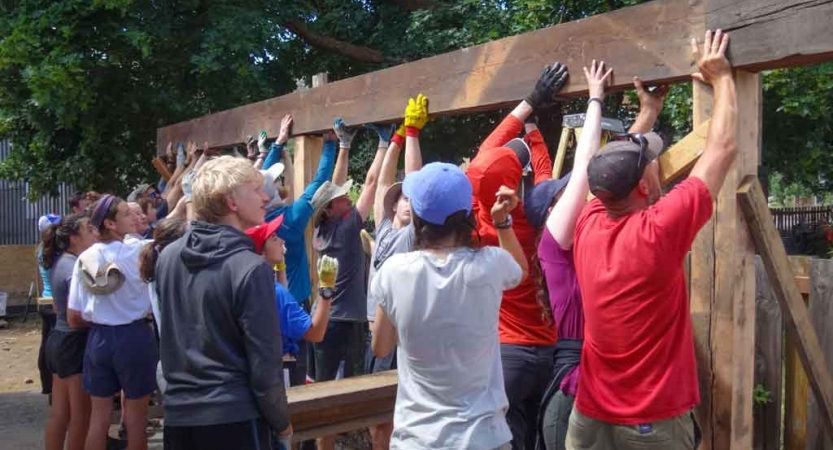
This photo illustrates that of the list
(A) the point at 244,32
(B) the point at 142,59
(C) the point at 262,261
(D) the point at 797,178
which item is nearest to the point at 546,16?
(A) the point at 244,32

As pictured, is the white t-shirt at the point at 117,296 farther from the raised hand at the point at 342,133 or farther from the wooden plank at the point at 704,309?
the wooden plank at the point at 704,309

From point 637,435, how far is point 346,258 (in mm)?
3084

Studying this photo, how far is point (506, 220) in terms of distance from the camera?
2891 mm

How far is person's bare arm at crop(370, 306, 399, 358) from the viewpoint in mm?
2832

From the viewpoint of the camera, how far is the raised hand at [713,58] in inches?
116

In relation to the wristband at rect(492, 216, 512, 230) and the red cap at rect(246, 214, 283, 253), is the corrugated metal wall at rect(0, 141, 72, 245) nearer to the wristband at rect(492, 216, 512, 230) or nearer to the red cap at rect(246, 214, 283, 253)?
the red cap at rect(246, 214, 283, 253)

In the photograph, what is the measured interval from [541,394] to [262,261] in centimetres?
137

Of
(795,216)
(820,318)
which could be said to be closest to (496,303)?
(820,318)

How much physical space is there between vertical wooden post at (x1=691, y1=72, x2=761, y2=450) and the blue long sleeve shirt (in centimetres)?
260

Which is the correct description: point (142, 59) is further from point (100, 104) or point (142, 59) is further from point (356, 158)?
point (356, 158)

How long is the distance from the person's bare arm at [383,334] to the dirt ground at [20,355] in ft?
23.7

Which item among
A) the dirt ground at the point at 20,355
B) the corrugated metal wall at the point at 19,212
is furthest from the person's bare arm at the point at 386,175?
the corrugated metal wall at the point at 19,212

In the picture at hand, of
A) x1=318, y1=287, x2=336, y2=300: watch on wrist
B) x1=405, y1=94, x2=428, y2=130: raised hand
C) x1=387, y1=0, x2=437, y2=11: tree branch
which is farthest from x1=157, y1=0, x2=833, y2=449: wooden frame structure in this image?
x1=387, y1=0, x2=437, y2=11: tree branch

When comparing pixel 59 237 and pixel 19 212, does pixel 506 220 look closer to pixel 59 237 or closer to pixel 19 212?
pixel 59 237
